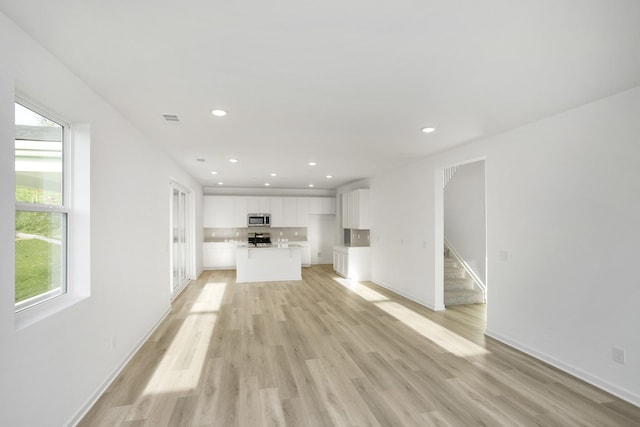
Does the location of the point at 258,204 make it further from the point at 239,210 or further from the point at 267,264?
the point at 267,264

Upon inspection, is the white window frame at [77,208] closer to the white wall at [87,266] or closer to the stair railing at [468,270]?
the white wall at [87,266]

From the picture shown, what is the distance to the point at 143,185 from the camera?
13.3ft

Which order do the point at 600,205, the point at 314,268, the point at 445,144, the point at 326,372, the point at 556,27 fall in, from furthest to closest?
the point at 314,268 < the point at 445,144 < the point at 326,372 < the point at 600,205 < the point at 556,27

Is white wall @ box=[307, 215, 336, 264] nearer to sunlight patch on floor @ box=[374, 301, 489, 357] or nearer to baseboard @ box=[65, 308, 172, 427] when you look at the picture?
sunlight patch on floor @ box=[374, 301, 489, 357]

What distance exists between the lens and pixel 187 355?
11.8 ft

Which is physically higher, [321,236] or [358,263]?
[321,236]

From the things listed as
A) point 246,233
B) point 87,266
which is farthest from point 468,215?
point 246,233

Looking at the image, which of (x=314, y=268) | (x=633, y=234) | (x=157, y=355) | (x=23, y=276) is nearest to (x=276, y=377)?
(x=157, y=355)

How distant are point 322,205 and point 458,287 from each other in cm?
535

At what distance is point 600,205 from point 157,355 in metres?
4.66

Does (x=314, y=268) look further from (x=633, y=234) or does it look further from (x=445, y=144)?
(x=633, y=234)

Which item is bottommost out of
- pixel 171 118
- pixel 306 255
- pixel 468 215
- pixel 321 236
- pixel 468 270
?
pixel 306 255

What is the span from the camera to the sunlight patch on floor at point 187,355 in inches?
116

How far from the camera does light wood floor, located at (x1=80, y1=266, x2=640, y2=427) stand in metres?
2.47
